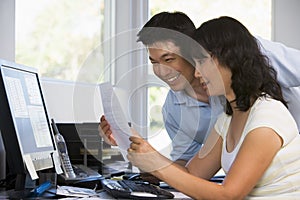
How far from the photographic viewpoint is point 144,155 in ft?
4.61

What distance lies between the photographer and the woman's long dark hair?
55.8 inches

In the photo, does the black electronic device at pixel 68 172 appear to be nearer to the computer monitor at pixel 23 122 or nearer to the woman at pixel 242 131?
the computer monitor at pixel 23 122

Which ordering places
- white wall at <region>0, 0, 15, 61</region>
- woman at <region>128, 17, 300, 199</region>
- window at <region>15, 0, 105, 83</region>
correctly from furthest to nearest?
window at <region>15, 0, 105, 83</region>
white wall at <region>0, 0, 15, 61</region>
woman at <region>128, 17, 300, 199</region>

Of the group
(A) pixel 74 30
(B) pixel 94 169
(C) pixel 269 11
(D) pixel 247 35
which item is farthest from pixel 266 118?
(C) pixel 269 11

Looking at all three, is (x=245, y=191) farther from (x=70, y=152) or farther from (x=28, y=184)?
(x=70, y=152)

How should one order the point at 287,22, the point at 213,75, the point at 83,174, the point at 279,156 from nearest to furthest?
the point at 279,156 → the point at 213,75 → the point at 83,174 → the point at 287,22

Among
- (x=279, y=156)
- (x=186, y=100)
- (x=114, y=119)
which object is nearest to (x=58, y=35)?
(x=186, y=100)

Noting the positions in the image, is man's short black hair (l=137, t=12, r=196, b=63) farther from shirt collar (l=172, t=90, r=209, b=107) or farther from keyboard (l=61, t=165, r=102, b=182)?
keyboard (l=61, t=165, r=102, b=182)

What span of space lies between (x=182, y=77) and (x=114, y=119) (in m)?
0.36

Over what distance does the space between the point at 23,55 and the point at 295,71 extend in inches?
49.9

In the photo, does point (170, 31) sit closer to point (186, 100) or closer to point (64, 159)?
point (186, 100)

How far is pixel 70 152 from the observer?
6.73 feet

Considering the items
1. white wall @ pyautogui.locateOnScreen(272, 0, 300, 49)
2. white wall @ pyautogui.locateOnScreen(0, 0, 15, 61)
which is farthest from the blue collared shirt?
white wall @ pyautogui.locateOnScreen(272, 0, 300, 49)

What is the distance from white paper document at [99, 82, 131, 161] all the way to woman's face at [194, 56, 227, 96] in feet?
0.91
